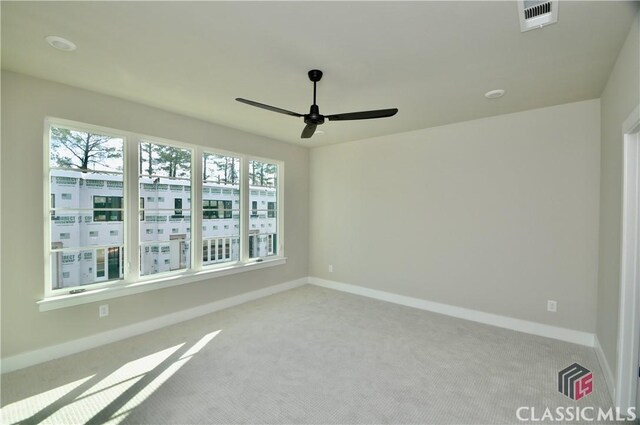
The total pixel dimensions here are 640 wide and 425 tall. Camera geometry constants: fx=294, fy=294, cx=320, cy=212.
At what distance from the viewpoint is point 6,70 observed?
2.60 meters

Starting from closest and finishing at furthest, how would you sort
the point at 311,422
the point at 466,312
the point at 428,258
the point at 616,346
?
the point at 311,422 < the point at 616,346 < the point at 466,312 < the point at 428,258

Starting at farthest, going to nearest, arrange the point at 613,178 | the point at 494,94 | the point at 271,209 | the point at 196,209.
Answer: the point at 271,209
the point at 196,209
the point at 494,94
the point at 613,178

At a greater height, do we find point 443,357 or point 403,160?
point 403,160

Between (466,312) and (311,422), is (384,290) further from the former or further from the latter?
(311,422)

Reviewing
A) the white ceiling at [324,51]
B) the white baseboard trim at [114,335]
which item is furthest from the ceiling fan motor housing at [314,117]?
the white baseboard trim at [114,335]

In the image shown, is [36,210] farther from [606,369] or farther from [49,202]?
[606,369]

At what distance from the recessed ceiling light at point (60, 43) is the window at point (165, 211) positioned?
1404mm

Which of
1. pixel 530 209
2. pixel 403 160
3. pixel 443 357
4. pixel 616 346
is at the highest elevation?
pixel 403 160

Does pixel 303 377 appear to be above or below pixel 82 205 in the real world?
below

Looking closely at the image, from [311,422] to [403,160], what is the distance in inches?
144

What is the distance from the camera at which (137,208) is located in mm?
3457

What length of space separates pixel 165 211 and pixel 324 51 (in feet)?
9.11

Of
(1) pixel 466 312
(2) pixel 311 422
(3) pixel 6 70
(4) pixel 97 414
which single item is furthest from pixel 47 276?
(1) pixel 466 312

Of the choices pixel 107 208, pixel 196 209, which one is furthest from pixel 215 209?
pixel 107 208
